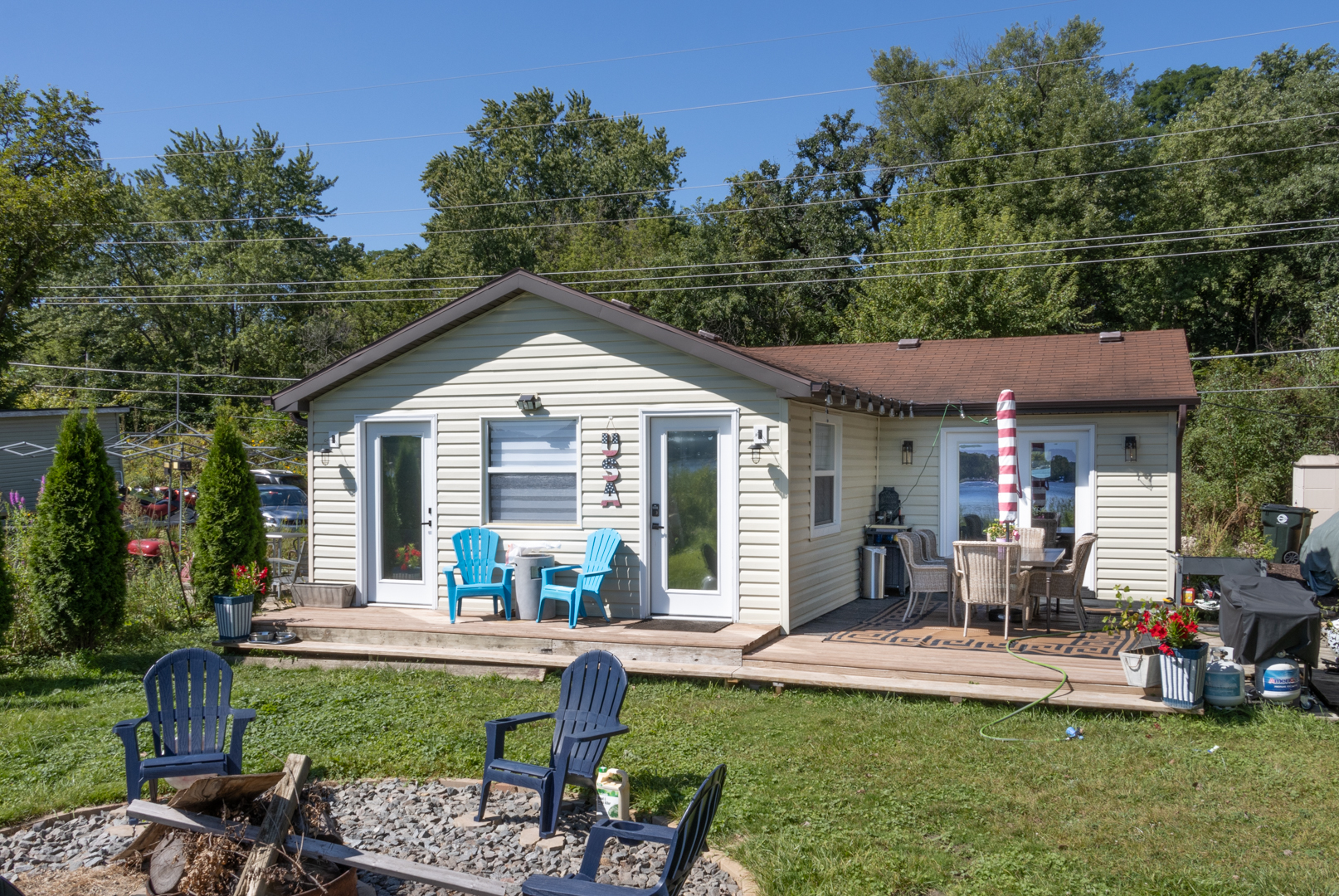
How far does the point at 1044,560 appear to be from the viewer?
850cm

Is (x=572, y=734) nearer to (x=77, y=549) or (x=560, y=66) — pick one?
(x=77, y=549)

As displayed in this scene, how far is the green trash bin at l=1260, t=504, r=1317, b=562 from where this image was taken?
1166 centimetres

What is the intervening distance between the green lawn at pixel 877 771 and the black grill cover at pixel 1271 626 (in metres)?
0.48

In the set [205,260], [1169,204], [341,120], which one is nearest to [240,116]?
[205,260]

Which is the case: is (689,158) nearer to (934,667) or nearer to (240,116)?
(240,116)

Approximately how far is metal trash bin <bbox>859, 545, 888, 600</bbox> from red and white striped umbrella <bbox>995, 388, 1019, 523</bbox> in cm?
257

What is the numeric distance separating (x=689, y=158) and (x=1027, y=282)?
16.5 m

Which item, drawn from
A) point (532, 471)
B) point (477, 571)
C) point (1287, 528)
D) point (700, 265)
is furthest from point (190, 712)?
point (700, 265)

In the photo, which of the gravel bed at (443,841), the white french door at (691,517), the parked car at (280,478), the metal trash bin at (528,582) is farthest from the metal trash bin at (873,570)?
the parked car at (280,478)

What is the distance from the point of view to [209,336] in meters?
36.4

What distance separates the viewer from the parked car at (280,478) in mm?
24484

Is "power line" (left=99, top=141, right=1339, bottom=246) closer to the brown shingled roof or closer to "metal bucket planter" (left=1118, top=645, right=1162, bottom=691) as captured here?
the brown shingled roof

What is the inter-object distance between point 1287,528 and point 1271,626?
6.61m

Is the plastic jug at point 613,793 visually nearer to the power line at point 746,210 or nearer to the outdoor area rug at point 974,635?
the outdoor area rug at point 974,635
